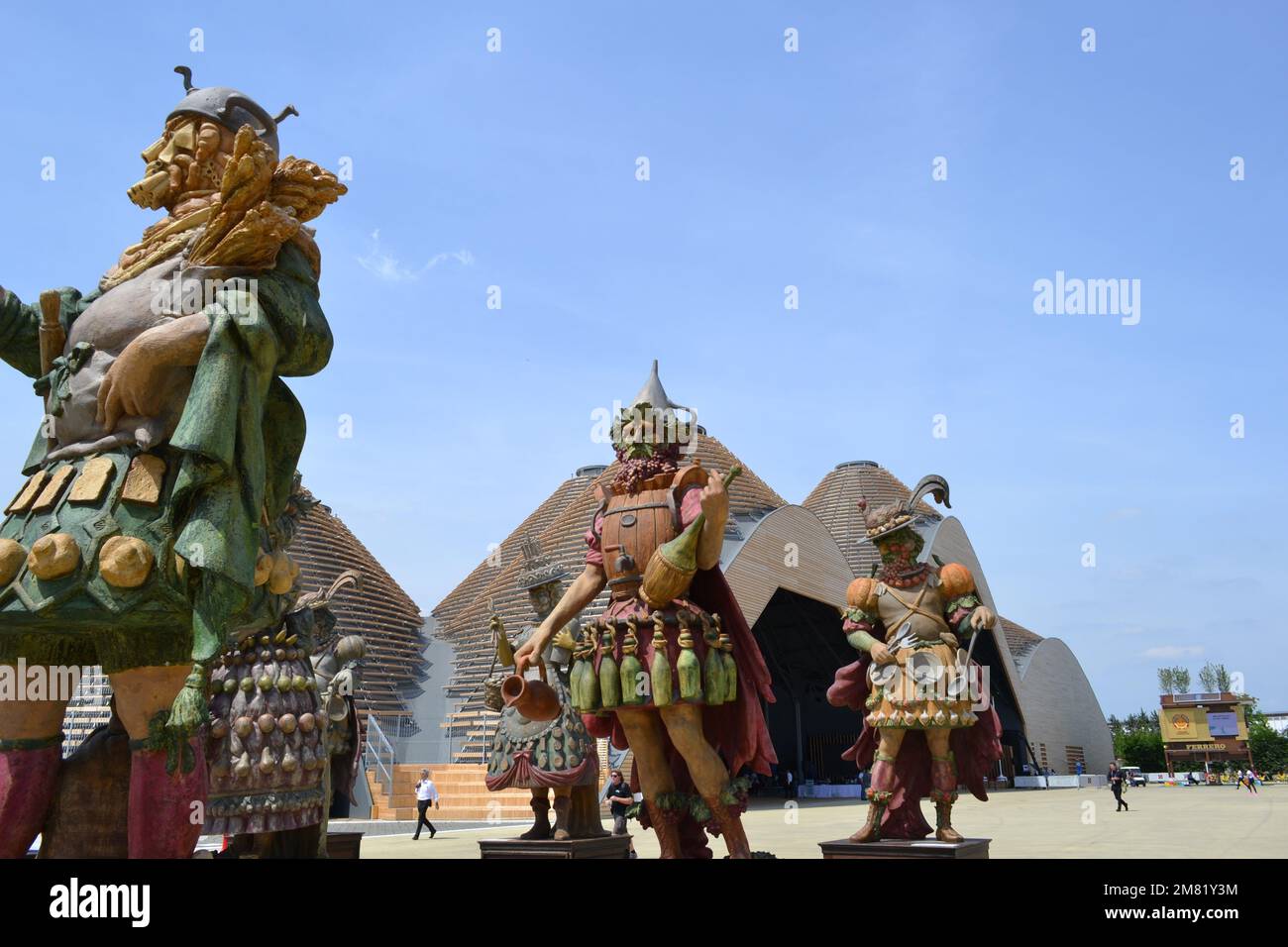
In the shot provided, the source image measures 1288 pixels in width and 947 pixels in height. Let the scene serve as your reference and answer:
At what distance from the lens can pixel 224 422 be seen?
2818mm

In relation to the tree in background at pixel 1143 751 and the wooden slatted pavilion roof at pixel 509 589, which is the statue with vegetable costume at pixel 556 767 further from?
the tree in background at pixel 1143 751

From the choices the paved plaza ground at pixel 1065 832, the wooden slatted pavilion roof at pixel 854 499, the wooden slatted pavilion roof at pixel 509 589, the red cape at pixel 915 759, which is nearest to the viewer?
the red cape at pixel 915 759

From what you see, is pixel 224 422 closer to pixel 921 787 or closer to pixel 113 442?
pixel 113 442

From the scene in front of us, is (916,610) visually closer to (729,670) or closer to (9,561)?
(729,670)

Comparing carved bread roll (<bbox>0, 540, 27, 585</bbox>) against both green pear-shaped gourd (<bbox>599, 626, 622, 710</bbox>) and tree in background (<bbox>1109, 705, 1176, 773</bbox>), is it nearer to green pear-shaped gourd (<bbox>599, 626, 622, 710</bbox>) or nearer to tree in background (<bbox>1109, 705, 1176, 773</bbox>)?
green pear-shaped gourd (<bbox>599, 626, 622, 710</bbox>)

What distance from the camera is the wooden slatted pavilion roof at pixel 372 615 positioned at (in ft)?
77.2

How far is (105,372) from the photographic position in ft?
10.1

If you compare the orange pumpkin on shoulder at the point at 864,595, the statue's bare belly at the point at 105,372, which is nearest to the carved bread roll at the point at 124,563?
the statue's bare belly at the point at 105,372

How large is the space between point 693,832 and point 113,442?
10.3ft

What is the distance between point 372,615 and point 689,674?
913 inches

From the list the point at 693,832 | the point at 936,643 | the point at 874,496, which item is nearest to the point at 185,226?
the point at 693,832

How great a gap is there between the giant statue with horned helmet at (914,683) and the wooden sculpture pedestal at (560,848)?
1470 millimetres

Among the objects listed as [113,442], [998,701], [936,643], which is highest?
[113,442]

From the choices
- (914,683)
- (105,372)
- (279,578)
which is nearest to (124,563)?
(279,578)
